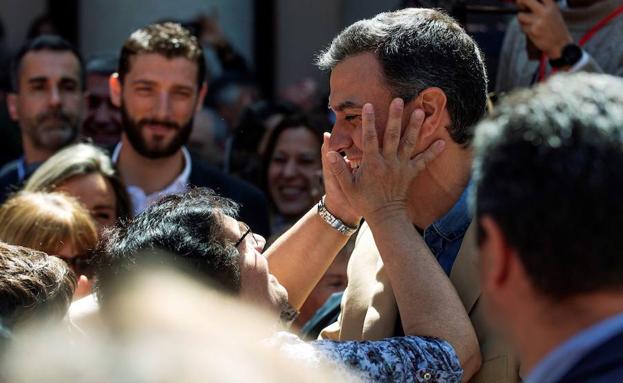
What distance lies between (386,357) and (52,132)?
3.35 meters

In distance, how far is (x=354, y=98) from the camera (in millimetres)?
2822

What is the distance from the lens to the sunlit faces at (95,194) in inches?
165

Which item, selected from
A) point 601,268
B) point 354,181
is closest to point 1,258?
point 354,181

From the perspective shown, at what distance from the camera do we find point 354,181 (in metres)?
2.72

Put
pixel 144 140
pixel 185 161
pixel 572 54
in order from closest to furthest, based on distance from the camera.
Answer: pixel 572 54 < pixel 144 140 < pixel 185 161

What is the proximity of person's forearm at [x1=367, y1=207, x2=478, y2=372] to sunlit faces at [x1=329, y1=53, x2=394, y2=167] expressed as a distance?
0.31 m

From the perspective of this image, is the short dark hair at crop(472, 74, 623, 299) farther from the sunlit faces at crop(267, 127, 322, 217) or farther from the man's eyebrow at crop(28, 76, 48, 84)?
the man's eyebrow at crop(28, 76, 48, 84)

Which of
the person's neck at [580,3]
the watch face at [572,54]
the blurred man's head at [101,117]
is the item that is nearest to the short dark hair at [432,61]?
the watch face at [572,54]

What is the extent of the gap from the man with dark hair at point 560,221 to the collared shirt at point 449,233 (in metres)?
1.18

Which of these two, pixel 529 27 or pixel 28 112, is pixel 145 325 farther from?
pixel 28 112

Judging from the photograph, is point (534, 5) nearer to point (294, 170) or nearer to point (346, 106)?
point (346, 106)

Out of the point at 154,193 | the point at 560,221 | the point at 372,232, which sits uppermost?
the point at 560,221

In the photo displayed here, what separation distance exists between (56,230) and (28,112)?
6.49 feet

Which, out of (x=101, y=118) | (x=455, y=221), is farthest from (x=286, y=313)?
(x=101, y=118)
